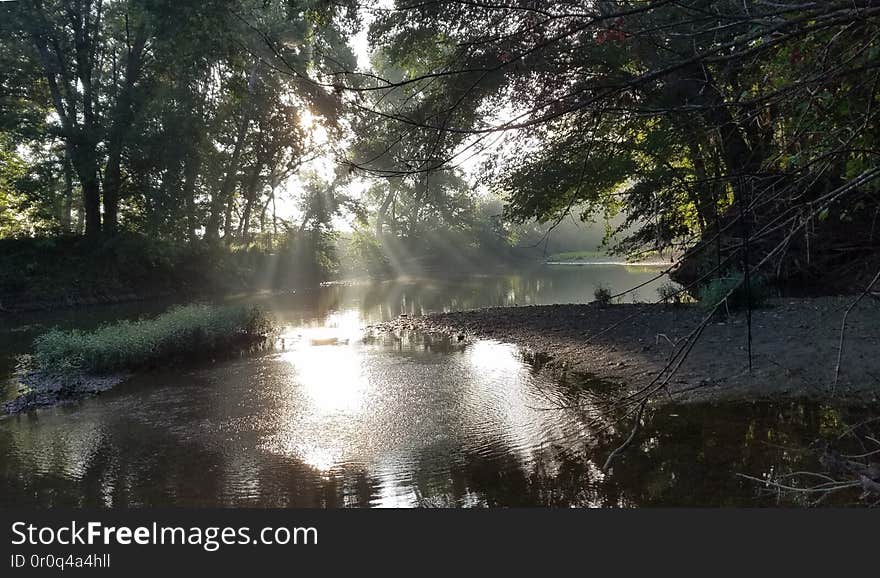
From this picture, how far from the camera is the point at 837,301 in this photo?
33.1 feet

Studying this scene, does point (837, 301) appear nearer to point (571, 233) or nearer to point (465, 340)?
point (465, 340)

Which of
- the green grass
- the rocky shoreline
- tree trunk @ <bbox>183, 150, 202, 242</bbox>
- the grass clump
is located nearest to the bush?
the grass clump

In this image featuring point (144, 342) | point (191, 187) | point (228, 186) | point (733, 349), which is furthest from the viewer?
point (228, 186)

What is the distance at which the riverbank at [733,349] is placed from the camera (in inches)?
277

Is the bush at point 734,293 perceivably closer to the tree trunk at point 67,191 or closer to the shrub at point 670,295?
the shrub at point 670,295

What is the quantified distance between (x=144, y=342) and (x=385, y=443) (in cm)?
733

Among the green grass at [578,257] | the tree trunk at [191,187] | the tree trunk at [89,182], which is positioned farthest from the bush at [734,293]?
the green grass at [578,257]

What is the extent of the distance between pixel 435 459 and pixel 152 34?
2722 centimetres

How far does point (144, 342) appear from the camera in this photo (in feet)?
37.0

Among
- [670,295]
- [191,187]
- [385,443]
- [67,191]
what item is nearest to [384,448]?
[385,443]

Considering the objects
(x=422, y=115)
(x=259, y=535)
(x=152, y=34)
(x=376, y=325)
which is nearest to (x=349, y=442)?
(x=259, y=535)

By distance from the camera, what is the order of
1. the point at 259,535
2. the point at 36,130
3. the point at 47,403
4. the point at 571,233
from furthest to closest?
1. the point at 571,233
2. the point at 36,130
3. the point at 47,403
4. the point at 259,535

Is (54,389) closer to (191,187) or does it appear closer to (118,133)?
(118,133)

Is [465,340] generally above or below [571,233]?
below
